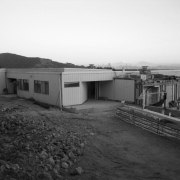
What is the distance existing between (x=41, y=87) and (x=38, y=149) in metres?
14.3

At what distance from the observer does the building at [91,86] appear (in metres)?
19.9

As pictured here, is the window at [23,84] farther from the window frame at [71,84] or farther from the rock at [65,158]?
the rock at [65,158]

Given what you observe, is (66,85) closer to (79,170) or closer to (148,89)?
(148,89)

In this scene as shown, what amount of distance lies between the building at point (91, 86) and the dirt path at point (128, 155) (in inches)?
252

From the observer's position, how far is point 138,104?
20844 mm

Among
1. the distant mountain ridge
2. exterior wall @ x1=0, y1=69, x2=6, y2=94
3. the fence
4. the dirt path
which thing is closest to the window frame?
the fence

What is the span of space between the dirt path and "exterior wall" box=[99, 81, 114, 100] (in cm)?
892

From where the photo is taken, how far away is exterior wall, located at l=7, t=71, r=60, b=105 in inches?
788

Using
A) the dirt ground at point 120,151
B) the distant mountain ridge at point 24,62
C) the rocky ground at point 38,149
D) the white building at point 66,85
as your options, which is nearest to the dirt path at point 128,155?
the dirt ground at point 120,151

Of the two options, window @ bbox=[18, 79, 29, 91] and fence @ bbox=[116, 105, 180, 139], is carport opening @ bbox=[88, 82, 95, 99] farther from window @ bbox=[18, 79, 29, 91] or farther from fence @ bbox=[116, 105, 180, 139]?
fence @ bbox=[116, 105, 180, 139]

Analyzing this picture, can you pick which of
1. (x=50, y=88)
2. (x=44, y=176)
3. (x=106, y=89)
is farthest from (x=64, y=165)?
(x=106, y=89)

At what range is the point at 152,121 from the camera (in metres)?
13.3

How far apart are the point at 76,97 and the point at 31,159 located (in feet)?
41.8

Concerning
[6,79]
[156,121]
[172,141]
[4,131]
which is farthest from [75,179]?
[6,79]
